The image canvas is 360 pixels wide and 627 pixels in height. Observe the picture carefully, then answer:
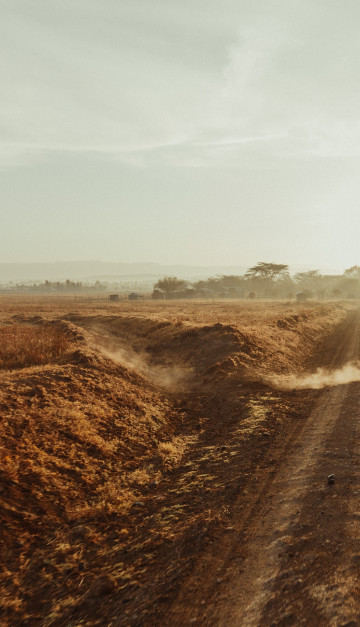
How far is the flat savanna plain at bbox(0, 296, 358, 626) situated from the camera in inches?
159

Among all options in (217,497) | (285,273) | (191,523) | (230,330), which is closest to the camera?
(191,523)

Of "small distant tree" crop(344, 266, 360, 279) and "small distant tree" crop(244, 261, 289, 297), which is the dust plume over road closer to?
"small distant tree" crop(244, 261, 289, 297)

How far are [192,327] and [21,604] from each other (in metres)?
17.1

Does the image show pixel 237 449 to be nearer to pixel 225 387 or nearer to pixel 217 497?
pixel 217 497

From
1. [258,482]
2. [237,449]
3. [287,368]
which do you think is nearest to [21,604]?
[258,482]

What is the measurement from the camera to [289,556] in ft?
14.2

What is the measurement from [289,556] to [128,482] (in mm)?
3232

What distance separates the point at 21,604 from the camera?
4.00m

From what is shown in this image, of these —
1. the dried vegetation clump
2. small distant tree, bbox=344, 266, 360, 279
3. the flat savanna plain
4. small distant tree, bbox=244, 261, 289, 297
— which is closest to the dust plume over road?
the flat savanna plain

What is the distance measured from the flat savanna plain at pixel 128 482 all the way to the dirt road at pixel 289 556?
35 millimetres

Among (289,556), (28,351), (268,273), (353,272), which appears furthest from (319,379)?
(353,272)

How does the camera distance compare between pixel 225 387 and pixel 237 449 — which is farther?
pixel 225 387

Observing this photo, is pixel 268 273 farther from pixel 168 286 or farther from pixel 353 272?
pixel 353 272

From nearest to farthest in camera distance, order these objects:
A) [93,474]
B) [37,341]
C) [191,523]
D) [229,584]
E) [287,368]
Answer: [229,584] < [191,523] < [93,474] < [287,368] < [37,341]
